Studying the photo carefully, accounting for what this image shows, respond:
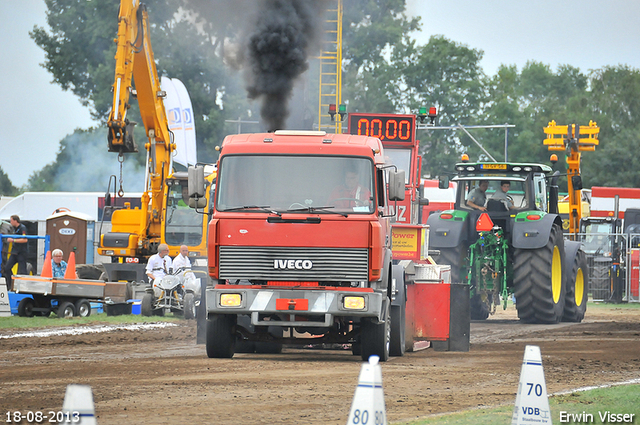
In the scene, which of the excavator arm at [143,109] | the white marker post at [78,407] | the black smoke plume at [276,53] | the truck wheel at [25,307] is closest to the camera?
the white marker post at [78,407]

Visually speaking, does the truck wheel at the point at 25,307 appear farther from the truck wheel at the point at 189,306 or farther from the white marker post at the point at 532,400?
the white marker post at the point at 532,400

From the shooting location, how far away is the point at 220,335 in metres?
12.1

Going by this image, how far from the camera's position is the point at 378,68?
64875 millimetres

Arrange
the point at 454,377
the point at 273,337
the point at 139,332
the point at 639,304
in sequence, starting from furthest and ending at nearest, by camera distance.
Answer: the point at 639,304 < the point at 139,332 < the point at 273,337 < the point at 454,377

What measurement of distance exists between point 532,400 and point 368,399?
1323mm

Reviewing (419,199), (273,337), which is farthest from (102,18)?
(273,337)

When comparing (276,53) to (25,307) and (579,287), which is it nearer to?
(25,307)

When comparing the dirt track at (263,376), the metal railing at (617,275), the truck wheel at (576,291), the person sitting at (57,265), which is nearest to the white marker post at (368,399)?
the dirt track at (263,376)

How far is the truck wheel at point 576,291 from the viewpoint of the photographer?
789 inches

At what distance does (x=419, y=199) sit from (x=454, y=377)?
10.3m

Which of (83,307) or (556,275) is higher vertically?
(556,275)

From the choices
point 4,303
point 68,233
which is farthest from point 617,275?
point 4,303

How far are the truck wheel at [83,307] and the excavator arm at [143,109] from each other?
10.1 feet

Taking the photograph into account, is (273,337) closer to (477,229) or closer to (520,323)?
(477,229)
